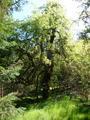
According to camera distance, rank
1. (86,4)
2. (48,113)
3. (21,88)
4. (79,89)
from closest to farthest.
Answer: (48,113) → (86,4) → (21,88) → (79,89)

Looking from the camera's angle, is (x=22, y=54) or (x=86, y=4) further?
(x=22, y=54)

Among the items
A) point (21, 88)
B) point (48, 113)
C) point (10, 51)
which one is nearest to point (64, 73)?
point (21, 88)

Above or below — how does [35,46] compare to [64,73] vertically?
above

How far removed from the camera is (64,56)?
892 inches

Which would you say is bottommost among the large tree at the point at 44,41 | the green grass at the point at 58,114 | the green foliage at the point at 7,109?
the green grass at the point at 58,114

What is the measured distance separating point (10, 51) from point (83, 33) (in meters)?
5.60

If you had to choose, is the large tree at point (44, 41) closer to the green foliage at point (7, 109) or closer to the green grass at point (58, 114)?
the green grass at point (58, 114)

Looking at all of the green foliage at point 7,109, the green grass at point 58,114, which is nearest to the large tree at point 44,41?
the green grass at point 58,114

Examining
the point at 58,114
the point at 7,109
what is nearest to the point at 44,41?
the point at 58,114

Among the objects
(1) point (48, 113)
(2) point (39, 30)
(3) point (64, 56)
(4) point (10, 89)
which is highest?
(2) point (39, 30)

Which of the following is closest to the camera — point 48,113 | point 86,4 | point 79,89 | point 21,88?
point 48,113

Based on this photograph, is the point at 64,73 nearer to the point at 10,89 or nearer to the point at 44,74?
the point at 44,74

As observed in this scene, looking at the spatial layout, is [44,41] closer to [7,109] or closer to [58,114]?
[58,114]

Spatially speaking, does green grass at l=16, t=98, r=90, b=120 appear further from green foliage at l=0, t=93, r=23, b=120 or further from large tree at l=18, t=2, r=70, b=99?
large tree at l=18, t=2, r=70, b=99
